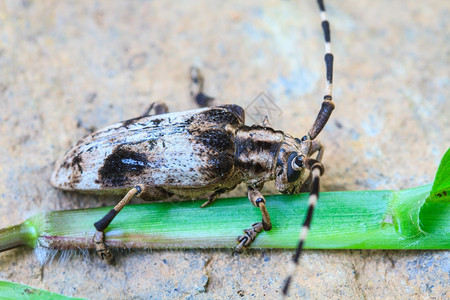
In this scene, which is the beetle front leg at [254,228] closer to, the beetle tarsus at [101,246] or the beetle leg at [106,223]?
the beetle leg at [106,223]

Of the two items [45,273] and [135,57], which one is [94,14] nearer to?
[135,57]

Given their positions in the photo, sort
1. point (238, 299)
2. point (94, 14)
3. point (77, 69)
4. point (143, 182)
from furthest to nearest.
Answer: point (94, 14) < point (77, 69) < point (143, 182) < point (238, 299)

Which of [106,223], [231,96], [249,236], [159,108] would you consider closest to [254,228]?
[249,236]

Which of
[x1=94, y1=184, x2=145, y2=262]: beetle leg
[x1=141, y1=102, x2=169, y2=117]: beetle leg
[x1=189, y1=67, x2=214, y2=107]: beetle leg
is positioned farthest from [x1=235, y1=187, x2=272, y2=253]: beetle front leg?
[x1=189, y1=67, x2=214, y2=107]: beetle leg

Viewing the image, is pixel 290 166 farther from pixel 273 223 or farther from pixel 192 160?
pixel 192 160

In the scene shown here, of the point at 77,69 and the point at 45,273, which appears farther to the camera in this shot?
the point at 77,69

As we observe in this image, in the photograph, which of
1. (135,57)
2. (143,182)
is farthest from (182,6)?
(143,182)
